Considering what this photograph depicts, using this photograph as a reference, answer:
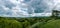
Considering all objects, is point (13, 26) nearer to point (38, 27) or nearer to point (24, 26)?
point (24, 26)

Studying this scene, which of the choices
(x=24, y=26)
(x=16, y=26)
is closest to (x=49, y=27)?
(x=16, y=26)

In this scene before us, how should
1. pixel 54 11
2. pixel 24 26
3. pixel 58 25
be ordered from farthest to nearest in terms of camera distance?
pixel 54 11 → pixel 24 26 → pixel 58 25

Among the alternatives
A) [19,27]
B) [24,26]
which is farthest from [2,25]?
[24,26]

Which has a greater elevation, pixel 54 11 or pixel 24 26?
pixel 54 11

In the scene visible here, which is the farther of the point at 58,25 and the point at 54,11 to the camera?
the point at 54,11

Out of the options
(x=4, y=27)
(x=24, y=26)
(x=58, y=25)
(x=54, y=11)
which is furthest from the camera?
(x=54, y=11)

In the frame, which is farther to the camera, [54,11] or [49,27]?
[54,11]

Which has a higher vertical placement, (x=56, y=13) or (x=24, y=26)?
(x=56, y=13)

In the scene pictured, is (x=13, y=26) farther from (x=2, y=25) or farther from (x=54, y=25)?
(x=54, y=25)

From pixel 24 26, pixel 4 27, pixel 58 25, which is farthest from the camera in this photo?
pixel 24 26
